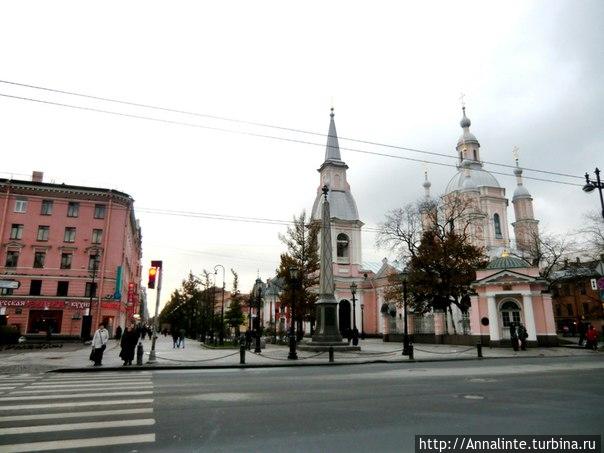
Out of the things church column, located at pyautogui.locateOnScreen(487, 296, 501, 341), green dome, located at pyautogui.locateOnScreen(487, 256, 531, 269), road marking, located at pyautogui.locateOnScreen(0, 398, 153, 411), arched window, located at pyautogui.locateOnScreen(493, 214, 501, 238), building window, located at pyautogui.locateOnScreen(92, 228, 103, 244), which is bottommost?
road marking, located at pyautogui.locateOnScreen(0, 398, 153, 411)

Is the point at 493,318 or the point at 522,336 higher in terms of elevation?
the point at 493,318

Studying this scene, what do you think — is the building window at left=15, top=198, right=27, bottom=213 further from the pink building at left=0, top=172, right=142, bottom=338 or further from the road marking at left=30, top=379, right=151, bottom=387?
the road marking at left=30, top=379, right=151, bottom=387

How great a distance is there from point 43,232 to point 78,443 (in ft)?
153

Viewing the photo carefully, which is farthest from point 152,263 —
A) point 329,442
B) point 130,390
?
point 329,442

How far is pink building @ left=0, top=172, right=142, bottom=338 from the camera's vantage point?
43000mm

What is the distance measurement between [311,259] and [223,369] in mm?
24530

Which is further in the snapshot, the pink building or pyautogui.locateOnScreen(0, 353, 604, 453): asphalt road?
the pink building

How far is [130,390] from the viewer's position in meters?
10.7

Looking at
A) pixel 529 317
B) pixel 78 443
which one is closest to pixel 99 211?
pixel 529 317

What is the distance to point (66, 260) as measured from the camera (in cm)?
4528

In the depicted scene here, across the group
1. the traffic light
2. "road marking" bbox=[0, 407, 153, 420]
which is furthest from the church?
"road marking" bbox=[0, 407, 153, 420]

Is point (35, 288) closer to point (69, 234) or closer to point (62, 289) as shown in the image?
A: point (62, 289)

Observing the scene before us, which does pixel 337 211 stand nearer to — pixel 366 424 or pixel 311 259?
pixel 311 259

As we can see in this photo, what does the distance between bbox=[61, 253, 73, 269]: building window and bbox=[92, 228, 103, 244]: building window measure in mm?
2784
